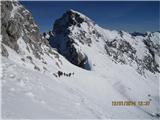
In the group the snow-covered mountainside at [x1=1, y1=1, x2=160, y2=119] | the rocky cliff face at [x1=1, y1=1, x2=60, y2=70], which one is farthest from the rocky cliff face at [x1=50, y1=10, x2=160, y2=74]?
the rocky cliff face at [x1=1, y1=1, x2=60, y2=70]

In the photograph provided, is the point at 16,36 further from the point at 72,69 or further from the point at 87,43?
the point at 87,43

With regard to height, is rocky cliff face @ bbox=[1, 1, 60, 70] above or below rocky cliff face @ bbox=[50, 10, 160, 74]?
below

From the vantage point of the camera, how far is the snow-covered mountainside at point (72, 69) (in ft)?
48.9

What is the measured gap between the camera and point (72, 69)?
5972cm

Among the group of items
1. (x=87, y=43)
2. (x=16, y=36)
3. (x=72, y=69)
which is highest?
(x=87, y=43)

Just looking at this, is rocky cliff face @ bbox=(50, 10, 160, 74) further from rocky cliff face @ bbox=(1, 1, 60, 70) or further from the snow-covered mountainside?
rocky cliff face @ bbox=(1, 1, 60, 70)

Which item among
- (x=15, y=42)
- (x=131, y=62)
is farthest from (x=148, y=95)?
(x=15, y=42)

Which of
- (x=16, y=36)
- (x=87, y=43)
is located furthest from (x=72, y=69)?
(x=87, y=43)

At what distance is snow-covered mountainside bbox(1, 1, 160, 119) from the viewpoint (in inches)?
587

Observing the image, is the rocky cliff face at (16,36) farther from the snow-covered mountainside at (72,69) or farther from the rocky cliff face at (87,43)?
the rocky cliff face at (87,43)

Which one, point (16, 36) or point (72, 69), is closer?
point (16, 36)

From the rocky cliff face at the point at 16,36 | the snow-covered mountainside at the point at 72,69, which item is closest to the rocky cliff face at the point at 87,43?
the snow-covered mountainside at the point at 72,69

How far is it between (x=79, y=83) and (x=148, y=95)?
128 feet

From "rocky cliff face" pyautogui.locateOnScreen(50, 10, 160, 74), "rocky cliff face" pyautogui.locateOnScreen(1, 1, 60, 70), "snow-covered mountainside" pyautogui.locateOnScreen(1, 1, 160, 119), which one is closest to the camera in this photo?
"snow-covered mountainside" pyautogui.locateOnScreen(1, 1, 160, 119)
